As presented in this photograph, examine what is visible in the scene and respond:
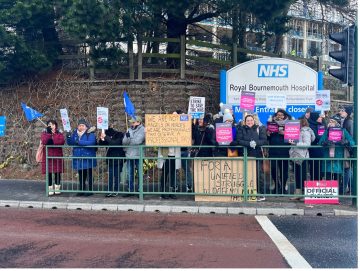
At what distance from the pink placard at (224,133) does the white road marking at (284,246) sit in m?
1.86

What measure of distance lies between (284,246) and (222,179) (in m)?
3.53

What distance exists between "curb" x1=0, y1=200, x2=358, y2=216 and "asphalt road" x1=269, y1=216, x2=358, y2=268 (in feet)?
0.90

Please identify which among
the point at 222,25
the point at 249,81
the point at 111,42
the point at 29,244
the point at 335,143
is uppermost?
the point at 222,25

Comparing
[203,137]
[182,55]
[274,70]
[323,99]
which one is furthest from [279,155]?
[182,55]

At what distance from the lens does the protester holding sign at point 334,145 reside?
9.77 meters

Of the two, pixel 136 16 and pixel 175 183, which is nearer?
pixel 175 183

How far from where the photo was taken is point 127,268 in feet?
18.8

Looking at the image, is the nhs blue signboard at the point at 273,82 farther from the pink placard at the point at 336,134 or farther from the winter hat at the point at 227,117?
the pink placard at the point at 336,134

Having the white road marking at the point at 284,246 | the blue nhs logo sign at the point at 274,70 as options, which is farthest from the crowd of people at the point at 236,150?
the blue nhs logo sign at the point at 274,70

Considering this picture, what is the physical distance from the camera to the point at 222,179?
10289 millimetres

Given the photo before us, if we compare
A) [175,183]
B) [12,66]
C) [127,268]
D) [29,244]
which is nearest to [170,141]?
[175,183]

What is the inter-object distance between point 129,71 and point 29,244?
8.91 m

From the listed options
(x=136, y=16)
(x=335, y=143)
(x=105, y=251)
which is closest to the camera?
(x=105, y=251)

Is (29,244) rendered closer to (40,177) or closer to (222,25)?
(40,177)
